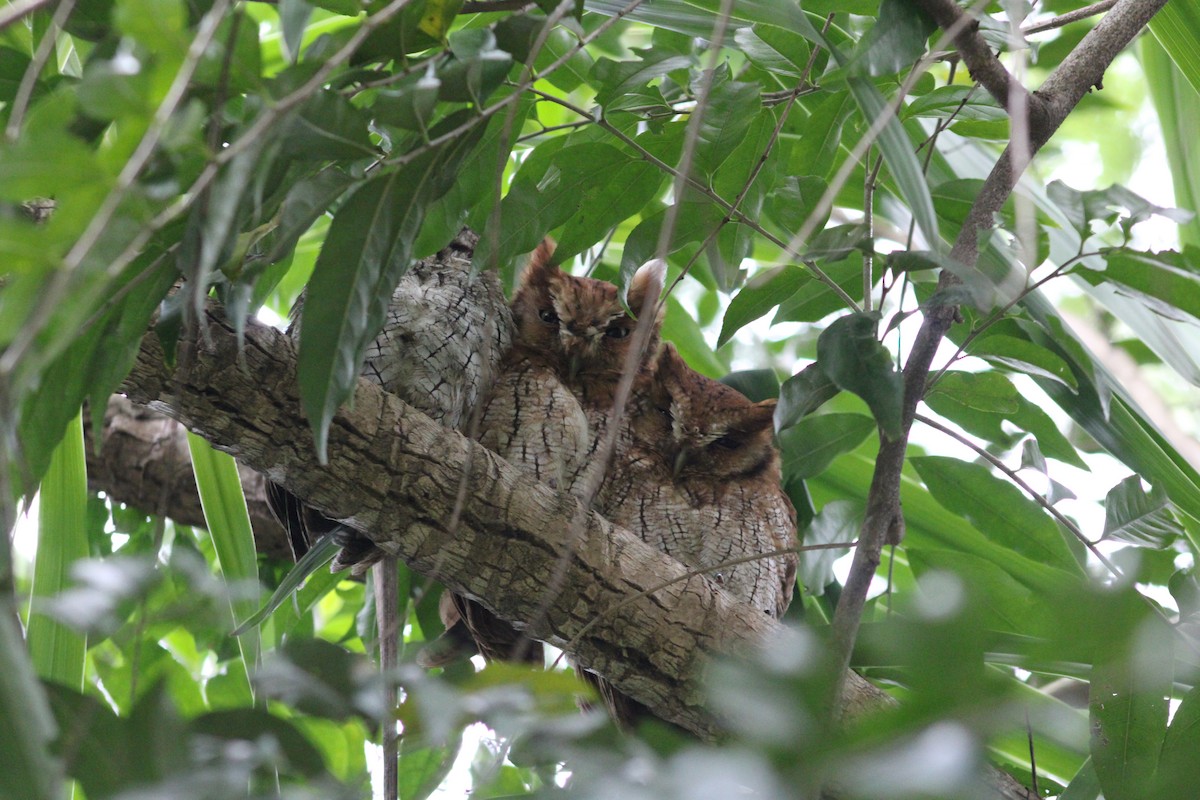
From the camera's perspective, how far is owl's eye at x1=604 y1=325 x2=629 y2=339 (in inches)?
79.9

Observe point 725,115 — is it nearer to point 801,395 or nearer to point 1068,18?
point 801,395

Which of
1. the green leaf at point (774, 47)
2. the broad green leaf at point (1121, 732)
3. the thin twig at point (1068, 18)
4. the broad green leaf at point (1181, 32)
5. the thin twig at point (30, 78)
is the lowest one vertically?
the broad green leaf at point (1121, 732)

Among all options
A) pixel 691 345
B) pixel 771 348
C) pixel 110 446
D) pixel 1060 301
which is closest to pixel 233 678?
pixel 110 446

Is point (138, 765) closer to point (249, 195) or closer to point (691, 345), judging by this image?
point (249, 195)

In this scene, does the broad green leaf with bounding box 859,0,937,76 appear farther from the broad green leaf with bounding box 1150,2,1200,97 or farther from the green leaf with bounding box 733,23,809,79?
the broad green leaf with bounding box 1150,2,1200,97

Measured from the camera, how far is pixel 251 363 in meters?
1.15

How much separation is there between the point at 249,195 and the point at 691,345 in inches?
67.7

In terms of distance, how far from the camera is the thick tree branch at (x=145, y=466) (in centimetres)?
234

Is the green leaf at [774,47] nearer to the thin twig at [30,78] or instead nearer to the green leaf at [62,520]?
the thin twig at [30,78]

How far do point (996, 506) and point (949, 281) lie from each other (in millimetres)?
690

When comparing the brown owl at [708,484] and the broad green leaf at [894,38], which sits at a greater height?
the broad green leaf at [894,38]

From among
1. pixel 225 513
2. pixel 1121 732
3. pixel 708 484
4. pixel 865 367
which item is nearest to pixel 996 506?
pixel 1121 732

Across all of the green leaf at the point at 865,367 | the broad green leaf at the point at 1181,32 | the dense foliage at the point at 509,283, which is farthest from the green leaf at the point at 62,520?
the broad green leaf at the point at 1181,32

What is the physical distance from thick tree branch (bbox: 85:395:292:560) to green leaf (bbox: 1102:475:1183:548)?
1830 millimetres
